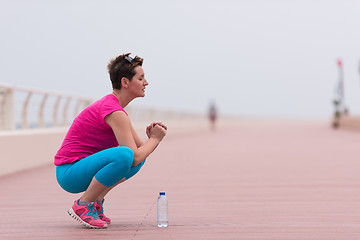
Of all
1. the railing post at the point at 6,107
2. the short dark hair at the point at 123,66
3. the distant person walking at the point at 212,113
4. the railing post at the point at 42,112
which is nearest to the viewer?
the short dark hair at the point at 123,66

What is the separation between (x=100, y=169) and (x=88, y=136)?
292 millimetres

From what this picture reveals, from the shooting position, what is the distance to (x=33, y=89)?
12.3 m

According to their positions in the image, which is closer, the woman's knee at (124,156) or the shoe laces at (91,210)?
the woman's knee at (124,156)

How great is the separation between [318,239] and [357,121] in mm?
31817

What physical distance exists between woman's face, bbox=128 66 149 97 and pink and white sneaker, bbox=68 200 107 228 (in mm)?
919

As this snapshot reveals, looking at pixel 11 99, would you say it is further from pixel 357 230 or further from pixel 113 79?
pixel 357 230

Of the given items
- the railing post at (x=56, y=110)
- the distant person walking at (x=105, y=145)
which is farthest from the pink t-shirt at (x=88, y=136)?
the railing post at (x=56, y=110)

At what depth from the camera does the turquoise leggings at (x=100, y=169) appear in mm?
5148

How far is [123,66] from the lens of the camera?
5.23 metres

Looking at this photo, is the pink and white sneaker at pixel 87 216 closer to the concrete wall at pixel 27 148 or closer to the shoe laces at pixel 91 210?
the shoe laces at pixel 91 210

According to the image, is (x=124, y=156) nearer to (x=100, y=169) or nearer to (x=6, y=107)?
(x=100, y=169)

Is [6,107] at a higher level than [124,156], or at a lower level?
lower

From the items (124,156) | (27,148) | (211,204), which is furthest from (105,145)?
(27,148)

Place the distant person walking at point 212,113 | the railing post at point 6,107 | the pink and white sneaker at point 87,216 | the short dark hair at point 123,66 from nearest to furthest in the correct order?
1. the short dark hair at point 123,66
2. the pink and white sneaker at point 87,216
3. the railing post at point 6,107
4. the distant person walking at point 212,113
